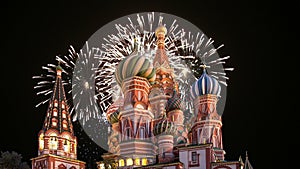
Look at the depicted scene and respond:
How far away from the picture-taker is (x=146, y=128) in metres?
35.7

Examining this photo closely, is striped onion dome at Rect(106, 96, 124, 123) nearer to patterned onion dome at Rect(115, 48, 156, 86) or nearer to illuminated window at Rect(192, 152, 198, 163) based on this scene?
patterned onion dome at Rect(115, 48, 156, 86)

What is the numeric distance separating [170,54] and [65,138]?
39.9 feet

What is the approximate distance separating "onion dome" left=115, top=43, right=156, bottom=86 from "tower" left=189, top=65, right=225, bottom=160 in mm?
4600

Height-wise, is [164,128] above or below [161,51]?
below

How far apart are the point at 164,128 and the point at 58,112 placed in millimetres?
6741

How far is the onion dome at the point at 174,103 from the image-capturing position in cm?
3931

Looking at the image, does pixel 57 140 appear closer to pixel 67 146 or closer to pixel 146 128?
pixel 67 146

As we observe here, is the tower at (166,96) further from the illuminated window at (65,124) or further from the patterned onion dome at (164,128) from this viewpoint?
the illuminated window at (65,124)

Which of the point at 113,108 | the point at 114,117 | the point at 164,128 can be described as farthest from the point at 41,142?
the point at 113,108

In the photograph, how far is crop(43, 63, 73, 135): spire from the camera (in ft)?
113

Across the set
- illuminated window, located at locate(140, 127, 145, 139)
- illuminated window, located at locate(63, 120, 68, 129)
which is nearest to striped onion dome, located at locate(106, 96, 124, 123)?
illuminated window, located at locate(140, 127, 145, 139)

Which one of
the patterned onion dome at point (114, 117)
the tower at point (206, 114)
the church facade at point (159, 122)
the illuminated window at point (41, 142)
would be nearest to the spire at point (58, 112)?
the illuminated window at point (41, 142)

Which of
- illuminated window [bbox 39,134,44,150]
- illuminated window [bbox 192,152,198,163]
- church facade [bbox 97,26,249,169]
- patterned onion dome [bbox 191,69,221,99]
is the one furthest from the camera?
patterned onion dome [bbox 191,69,221,99]

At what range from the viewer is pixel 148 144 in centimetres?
3512
